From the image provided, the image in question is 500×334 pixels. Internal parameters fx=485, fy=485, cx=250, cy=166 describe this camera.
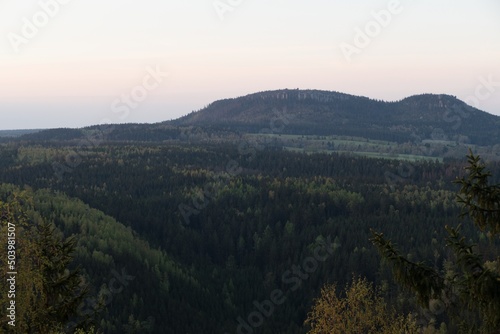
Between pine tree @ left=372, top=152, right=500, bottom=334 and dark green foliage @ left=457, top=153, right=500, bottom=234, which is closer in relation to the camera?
pine tree @ left=372, top=152, right=500, bottom=334

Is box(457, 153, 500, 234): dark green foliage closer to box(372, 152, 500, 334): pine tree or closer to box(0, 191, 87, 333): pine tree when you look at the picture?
box(372, 152, 500, 334): pine tree

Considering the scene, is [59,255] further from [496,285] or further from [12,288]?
[496,285]

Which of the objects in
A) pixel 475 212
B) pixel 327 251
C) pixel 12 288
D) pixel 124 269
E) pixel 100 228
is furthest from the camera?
pixel 327 251

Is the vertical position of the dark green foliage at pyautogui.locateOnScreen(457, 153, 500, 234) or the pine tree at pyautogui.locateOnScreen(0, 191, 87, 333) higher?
the dark green foliage at pyautogui.locateOnScreen(457, 153, 500, 234)

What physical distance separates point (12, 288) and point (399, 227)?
16526 cm

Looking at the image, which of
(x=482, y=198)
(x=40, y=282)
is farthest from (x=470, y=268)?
(x=40, y=282)

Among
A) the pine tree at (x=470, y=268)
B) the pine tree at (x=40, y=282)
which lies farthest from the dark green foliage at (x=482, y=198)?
the pine tree at (x=40, y=282)

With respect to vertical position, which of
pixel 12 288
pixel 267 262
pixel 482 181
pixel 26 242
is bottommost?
pixel 267 262

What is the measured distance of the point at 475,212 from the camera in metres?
18.0

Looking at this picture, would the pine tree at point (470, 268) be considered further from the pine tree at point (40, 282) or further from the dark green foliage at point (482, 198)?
the pine tree at point (40, 282)

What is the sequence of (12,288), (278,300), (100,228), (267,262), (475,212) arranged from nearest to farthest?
1. (475,212)
2. (12,288)
3. (278,300)
4. (100,228)
5. (267,262)

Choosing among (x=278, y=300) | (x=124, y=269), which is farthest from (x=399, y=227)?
(x=124, y=269)

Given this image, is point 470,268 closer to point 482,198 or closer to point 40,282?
point 482,198

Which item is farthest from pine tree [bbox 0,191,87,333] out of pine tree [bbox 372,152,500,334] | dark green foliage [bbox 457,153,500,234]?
dark green foliage [bbox 457,153,500,234]
